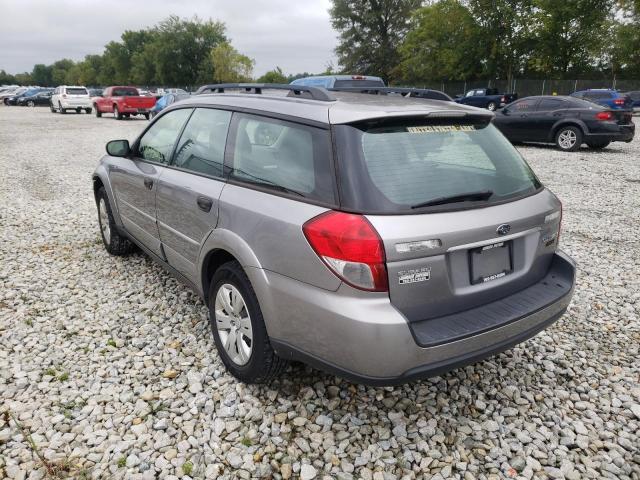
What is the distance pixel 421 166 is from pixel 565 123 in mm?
12682

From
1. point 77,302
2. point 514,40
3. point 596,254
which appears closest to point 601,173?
point 596,254

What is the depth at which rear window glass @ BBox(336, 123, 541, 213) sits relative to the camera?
2.38 meters

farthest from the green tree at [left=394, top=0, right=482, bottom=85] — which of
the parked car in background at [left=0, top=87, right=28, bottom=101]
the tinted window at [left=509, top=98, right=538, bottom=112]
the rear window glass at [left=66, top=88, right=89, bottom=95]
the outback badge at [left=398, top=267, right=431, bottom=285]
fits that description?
the outback badge at [left=398, top=267, right=431, bottom=285]

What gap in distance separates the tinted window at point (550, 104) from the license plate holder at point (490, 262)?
41.0ft

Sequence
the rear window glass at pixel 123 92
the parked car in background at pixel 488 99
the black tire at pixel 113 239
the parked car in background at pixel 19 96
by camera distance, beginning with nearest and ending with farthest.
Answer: the black tire at pixel 113 239 → the rear window glass at pixel 123 92 → the parked car in background at pixel 488 99 → the parked car in background at pixel 19 96

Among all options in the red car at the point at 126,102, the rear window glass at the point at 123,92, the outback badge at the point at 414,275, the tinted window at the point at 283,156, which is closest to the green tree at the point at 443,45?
the red car at the point at 126,102

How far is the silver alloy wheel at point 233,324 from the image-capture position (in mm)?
2914

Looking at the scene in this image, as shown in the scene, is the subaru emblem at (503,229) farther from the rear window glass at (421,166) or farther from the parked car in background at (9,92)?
the parked car in background at (9,92)

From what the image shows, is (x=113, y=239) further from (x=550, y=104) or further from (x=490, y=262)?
(x=550, y=104)

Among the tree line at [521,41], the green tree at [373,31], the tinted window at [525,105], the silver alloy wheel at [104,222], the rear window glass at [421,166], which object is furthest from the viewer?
the green tree at [373,31]

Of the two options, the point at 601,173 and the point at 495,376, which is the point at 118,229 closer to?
the point at 495,376

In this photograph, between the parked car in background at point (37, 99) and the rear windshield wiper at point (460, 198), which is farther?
the parked car in background at point (37, 99)

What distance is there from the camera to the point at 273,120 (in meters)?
2.90

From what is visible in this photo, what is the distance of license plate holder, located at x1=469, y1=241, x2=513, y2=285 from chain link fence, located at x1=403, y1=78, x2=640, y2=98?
133 feet
